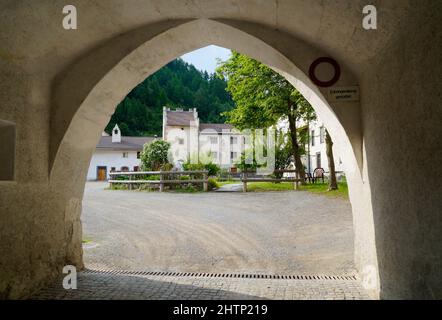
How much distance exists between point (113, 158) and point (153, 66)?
1719 inches

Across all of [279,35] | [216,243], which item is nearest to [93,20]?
[279,35]

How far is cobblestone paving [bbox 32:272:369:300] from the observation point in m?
3.86

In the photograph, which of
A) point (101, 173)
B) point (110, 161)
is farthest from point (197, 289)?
point (110, 161)

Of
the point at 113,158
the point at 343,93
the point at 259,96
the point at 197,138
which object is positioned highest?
the point at 197,138

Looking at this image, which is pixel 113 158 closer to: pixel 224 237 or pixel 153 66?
pixel 224 237

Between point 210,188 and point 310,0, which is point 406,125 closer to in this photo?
point 310,0

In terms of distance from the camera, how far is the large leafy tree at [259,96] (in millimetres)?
16734

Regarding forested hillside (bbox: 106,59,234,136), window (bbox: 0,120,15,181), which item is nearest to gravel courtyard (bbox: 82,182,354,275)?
window (bbox: 0,120,15,181)

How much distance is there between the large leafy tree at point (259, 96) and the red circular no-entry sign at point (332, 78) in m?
11.5

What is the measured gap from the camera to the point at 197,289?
415cm

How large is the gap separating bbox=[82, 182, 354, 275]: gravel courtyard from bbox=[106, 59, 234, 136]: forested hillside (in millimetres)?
53180

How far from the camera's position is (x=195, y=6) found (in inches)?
149

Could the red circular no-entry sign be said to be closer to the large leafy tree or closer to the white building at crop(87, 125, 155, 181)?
the large leafy tree
